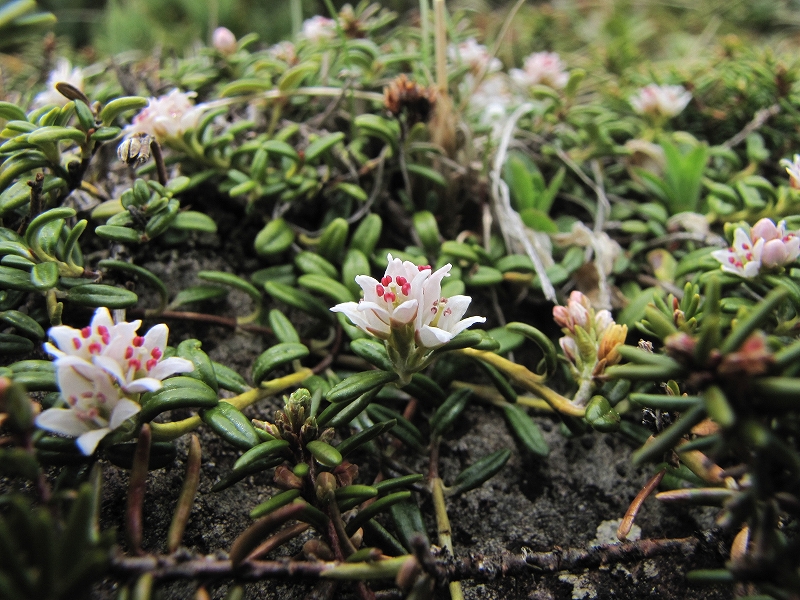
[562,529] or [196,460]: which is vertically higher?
[196,460]

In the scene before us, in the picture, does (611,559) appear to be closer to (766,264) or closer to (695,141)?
(766,264)

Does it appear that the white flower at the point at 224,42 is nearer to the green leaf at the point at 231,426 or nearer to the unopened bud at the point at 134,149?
the unopened bud at the point at 134,149

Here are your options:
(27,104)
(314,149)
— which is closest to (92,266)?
(314,149)

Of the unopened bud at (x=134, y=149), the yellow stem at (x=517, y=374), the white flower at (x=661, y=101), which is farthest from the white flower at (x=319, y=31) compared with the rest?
the yellow stem at (x=517, y=374)

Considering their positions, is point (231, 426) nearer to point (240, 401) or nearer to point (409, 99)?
point (240, 401)

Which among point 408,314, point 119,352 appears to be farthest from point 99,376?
point 408,314
